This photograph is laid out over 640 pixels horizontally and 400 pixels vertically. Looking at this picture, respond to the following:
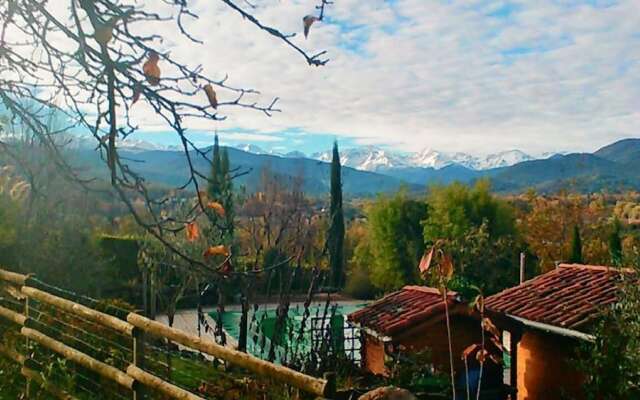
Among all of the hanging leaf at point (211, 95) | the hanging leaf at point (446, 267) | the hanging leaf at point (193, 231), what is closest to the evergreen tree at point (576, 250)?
the hanging leaf at point (446, 267)

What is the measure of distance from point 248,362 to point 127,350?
188 centimetres

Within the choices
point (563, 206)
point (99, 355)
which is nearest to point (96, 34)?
point (99, 355)

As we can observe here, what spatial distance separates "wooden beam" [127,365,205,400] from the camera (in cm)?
368

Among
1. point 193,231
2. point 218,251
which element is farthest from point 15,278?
point 218,251

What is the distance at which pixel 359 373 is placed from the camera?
12.1 m

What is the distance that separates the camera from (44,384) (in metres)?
5.18

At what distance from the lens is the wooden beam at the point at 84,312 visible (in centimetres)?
443

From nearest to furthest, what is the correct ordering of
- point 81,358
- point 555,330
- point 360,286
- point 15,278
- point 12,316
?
point 81,358, point 15,278, point 12,316, point 555,330, point 360,286

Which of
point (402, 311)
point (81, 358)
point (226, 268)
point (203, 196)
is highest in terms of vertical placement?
point (203, 196)

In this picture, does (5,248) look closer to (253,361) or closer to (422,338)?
(422,338)

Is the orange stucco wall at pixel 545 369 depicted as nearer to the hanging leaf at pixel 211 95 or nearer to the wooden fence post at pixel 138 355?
the wooden fence post at pixel 138 355

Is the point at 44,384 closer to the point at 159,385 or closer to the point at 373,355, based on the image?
the point at 159,385

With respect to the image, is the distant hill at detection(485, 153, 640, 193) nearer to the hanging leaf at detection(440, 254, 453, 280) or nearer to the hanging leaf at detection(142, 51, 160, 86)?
the hanging leaf at detection(440, 254, 453, 280)

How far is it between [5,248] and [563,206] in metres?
21.6
